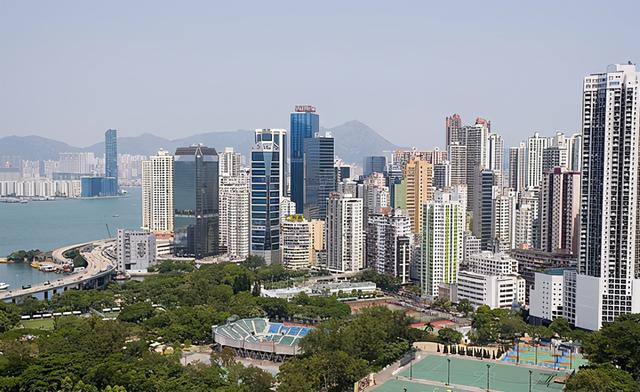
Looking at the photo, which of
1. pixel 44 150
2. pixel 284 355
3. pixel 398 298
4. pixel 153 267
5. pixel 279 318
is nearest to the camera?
pixel 284 355

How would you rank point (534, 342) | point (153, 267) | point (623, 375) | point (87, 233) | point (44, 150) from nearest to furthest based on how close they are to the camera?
point (623, 375)
point (534, 342)
point (153, 267)
point (87, 233)
point (44, 150)

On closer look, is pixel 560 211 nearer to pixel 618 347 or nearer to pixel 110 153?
pixel 618 347

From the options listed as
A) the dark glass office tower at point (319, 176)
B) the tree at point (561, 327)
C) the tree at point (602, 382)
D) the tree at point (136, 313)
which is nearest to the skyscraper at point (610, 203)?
the tree at point (561, 327)

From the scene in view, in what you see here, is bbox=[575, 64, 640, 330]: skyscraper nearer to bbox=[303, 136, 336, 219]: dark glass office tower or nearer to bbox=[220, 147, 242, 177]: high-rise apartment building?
bbox=[303, 136, 336, 219]: dark glass office tower

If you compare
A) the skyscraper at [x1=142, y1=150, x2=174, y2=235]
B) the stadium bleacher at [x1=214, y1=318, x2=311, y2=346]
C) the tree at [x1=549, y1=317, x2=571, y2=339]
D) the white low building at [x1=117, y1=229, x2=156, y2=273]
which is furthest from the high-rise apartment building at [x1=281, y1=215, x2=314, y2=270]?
the tree at [x1=549, y1=317, x2=571, y2=339]

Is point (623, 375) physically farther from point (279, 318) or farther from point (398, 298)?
point (398, 298)

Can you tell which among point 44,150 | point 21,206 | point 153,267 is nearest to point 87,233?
point 153,267

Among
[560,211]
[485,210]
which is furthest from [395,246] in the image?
[485,210]
